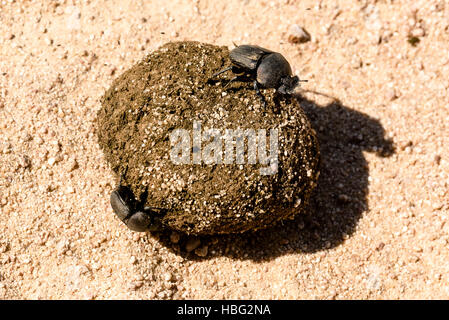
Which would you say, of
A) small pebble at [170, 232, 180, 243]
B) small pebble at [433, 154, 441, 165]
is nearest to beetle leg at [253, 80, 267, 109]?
small pebble at [170, 232, 180, 243]

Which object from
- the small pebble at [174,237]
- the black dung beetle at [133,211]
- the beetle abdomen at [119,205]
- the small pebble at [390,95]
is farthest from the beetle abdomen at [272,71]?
the small pebble at [390,95]

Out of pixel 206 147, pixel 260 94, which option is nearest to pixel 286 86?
pixel 260 94

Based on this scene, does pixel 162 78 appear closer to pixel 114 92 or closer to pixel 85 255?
pixel 114 92

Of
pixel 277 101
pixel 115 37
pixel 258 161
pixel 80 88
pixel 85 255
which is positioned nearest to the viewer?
pixel 258 161

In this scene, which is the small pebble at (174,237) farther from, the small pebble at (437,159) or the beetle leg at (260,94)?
the small pebble at (437,159)

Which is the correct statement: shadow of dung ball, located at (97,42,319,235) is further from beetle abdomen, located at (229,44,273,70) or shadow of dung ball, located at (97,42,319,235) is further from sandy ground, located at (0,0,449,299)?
sandy ground, located at (0,0,449,299)
